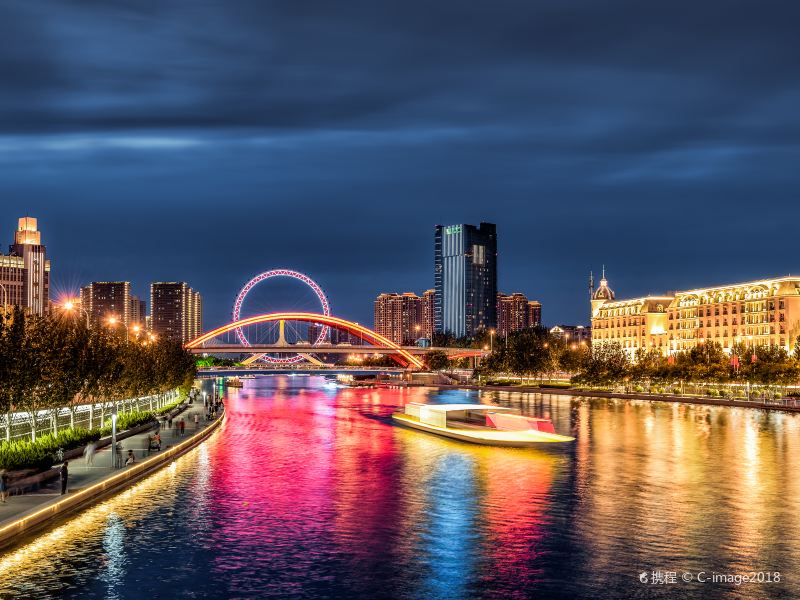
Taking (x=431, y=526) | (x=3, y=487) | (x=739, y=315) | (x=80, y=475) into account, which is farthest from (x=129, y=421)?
(x=739, y=315)

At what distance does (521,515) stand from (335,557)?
31.4 ft

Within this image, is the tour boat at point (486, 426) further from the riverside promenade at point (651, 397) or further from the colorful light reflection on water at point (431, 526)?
the riverside promenade at point (651, 397)

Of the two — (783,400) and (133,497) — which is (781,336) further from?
(133,497)

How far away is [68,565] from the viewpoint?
2561 centimetres

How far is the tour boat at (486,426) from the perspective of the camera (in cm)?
5941

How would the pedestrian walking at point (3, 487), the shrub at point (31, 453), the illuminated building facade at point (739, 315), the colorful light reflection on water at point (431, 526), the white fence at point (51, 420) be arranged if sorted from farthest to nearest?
the illuminated building facade at point (739, 315), the white fence at point (51, 420), the shrub at point (31, 453), the pedestrian walking at point (3, 487), the colorful light reflection on water at point (431, 526)

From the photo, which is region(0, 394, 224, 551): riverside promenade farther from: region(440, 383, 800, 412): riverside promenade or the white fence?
region(440, 383, 800, 412): riverside promenade

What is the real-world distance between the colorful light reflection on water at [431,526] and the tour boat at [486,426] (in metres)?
2.09

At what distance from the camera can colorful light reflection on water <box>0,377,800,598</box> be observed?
24406 millimetres

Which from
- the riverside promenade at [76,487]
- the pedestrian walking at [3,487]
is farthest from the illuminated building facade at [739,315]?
the pedestrian walking at [3,487]

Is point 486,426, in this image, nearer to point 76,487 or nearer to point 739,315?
point 76,487

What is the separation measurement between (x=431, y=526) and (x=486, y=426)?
106 ft

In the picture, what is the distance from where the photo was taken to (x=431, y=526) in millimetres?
32031

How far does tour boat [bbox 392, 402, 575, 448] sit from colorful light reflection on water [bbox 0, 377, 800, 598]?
2095 millimetres
